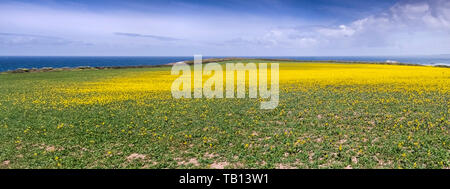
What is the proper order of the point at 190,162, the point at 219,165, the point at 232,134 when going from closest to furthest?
the point at 219,165
the point at 190,162
the point at 232,134

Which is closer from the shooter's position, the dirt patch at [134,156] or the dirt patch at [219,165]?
the dirt patch at [219,165]

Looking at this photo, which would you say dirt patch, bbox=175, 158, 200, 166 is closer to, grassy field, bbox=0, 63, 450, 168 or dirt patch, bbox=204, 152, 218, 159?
grassy field, bbox=0, 63, 450, 168

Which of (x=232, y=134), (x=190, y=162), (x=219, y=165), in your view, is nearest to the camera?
(x=219, y=165)

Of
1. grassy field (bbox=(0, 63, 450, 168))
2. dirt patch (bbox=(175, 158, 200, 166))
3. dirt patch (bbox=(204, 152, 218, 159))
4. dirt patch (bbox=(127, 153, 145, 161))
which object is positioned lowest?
dirt patch (bbox=(175, 158, 200, 166))

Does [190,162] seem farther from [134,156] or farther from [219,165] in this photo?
[134,156]

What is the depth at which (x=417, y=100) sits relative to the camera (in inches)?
770

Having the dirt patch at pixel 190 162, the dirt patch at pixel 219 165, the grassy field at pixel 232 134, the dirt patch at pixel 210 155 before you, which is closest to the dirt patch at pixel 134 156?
the grassy field at pixel 232 134

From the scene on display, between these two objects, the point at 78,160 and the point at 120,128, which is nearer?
the point at 78,160

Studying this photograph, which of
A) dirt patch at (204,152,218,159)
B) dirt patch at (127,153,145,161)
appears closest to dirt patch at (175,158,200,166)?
dirt patch at (204,152,218,159)

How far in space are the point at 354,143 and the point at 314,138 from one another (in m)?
1.67

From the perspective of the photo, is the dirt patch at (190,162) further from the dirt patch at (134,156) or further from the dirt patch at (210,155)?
the dirt patch at (134,156)

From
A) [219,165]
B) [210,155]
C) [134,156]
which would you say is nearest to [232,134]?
[210,155]
